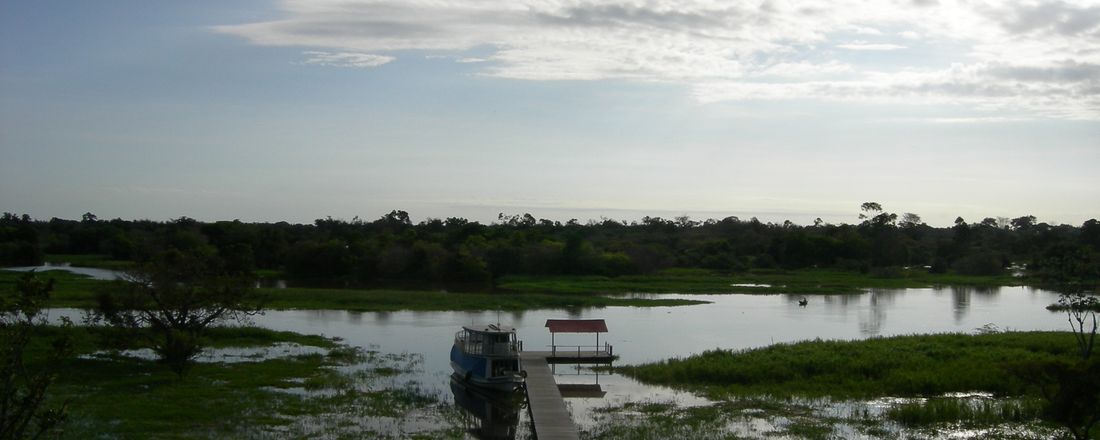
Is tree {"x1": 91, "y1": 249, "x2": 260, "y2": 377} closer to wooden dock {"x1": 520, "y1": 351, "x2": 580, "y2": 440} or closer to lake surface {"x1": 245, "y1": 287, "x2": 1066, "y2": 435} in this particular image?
lake surface {"x1": 245, "y1": 287, "x2": 1066, "y2": 435}

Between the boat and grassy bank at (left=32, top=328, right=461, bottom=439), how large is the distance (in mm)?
2279

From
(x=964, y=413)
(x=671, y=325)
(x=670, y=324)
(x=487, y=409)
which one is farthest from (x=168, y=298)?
(x=670, y=324)

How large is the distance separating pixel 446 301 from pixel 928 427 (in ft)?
150

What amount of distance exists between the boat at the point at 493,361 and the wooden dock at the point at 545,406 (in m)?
0.73

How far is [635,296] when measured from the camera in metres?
80.1

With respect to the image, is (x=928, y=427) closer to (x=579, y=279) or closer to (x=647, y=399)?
(x=647, y=399)

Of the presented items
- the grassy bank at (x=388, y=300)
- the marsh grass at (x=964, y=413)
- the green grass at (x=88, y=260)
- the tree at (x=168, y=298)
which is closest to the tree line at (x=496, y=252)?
the green grass at (x=88, y=260)

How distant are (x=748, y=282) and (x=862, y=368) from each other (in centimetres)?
6307

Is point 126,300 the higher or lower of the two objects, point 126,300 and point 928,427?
the higher

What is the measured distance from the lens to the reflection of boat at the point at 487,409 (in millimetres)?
27875

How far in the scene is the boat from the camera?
33.6 metres

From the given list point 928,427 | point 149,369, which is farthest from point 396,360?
point 928,427

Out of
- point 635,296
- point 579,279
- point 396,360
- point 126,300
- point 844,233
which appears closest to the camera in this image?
point 126,300

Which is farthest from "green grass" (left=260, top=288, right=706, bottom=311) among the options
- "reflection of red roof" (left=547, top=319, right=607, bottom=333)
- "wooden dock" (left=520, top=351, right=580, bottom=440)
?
"wooden dock" (left=520, top=351, right=580, bottom=440)
